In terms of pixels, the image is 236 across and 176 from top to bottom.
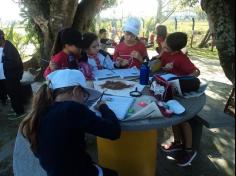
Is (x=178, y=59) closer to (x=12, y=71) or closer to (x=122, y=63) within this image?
(x=122, y=63)

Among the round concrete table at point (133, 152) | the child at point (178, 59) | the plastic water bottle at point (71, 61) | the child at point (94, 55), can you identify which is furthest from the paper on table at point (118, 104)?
the child at point (94, 55)

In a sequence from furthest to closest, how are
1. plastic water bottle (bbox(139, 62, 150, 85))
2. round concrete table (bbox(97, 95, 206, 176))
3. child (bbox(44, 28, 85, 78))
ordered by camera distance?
child (bbox(44, 28, 85, 78)) → plastic water bottle (bbox(139, 62, 150, 85)) → round concrete table (bbox(97, 95, 206, 176))

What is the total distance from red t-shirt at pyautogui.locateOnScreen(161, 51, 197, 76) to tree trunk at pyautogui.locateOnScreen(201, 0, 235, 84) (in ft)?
5.73

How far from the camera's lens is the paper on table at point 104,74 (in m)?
3.77

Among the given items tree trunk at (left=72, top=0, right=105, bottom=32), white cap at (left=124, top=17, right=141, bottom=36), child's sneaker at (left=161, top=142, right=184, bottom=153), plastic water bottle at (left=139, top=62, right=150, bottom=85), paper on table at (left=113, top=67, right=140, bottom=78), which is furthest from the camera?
tree trunk at (left=72, top=0, right=105, bottom=32)

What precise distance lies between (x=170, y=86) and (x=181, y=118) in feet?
1.45

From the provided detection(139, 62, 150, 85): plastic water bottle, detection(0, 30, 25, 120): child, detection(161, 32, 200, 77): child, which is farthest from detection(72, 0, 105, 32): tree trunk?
detection(139, 62, 150, 85): plastic water bottle

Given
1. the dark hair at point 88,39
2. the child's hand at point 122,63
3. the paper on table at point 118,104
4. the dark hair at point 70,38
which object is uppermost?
the dark hair at point 70,38

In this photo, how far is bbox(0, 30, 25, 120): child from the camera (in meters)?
5.34

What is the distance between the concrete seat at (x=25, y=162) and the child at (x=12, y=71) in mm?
2569

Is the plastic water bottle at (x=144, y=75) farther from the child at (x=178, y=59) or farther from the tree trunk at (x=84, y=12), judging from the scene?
the tree trunk at (x=84, y=12)

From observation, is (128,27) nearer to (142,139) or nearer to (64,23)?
(142,139)

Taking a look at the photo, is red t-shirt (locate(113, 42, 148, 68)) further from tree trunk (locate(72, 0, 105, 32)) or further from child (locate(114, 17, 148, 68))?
tree trunk (locate(72, 0, 105, 32))

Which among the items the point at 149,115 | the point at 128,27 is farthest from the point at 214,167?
the point at 128,27
